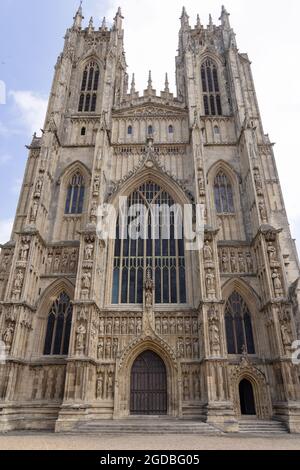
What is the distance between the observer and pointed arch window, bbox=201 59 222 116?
25938mm

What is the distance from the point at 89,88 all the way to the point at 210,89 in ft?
34.5

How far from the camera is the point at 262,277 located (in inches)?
696

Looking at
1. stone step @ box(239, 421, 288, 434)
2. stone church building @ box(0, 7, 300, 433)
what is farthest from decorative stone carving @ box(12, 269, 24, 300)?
stone step @ box(239, 421, 288, 434)

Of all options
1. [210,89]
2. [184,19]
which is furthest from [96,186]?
[184,19]

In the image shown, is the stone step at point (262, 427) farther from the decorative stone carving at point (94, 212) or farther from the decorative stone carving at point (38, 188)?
the decorative stone carving at point (38, 188)

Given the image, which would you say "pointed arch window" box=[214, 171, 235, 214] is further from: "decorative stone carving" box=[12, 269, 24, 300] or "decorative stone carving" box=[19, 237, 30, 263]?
"decorative stone carving" box=[12, 269, 24, 300]

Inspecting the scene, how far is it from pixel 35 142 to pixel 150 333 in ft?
56.0

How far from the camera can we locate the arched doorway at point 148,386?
1620 centimetres

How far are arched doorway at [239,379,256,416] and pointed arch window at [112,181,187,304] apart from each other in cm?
546

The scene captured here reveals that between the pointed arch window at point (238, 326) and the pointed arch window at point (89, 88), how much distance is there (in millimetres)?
19037

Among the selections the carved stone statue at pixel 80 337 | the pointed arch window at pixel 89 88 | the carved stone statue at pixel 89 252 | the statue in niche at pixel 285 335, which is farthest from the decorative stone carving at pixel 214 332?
the pointed arch window at pixel 89 88

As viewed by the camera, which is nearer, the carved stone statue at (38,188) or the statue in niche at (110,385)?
the statue in niche at (110,385)
